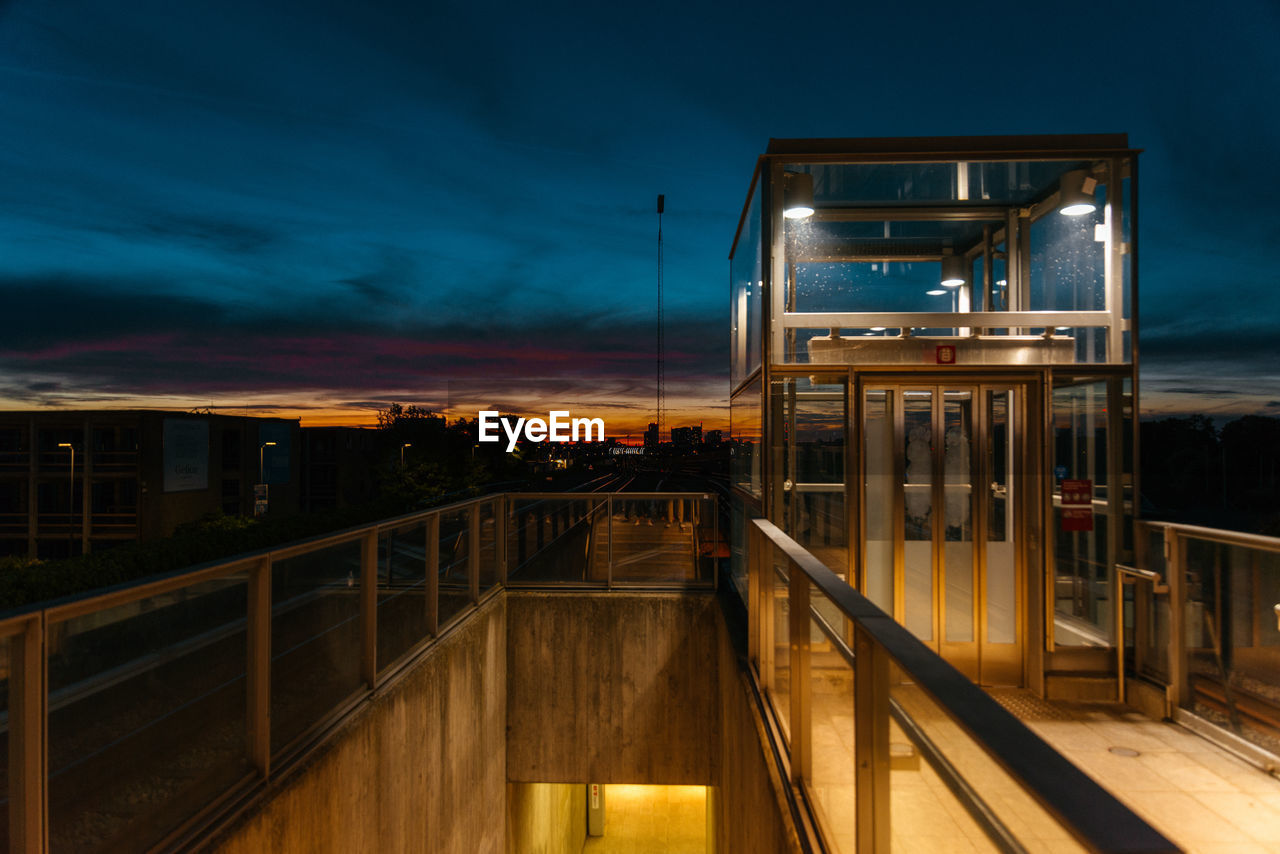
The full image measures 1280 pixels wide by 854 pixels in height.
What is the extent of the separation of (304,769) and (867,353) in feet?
16.4

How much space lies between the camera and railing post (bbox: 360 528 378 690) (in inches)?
177

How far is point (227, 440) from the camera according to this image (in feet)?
193

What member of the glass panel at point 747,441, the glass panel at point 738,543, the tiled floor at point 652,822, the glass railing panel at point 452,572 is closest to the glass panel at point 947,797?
the glass panel at point 747,441

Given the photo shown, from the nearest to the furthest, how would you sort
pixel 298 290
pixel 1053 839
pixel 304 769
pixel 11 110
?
pixel 1053 839
pixel 304 769
pixel 11 110
pixel 298 290

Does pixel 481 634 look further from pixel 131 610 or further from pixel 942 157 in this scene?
pixel 942 157

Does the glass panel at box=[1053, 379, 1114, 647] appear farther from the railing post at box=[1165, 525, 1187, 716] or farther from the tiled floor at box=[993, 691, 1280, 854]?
the tiled floor at box=[993, 691, 1280, 854]

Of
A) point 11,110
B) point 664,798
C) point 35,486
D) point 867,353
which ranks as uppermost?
point 11,110

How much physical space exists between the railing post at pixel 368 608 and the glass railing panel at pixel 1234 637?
18.1ft

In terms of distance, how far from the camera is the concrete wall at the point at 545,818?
26.4 ft

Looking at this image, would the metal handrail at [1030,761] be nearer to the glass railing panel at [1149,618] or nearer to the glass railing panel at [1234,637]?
the glass railing panel at [1234,637]

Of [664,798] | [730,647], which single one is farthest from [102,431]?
[730,647]

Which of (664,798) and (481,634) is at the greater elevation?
(481,634)

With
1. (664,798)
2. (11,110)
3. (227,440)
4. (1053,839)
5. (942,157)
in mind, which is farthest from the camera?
(227,440)

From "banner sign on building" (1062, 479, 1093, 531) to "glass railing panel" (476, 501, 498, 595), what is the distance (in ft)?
17.8
